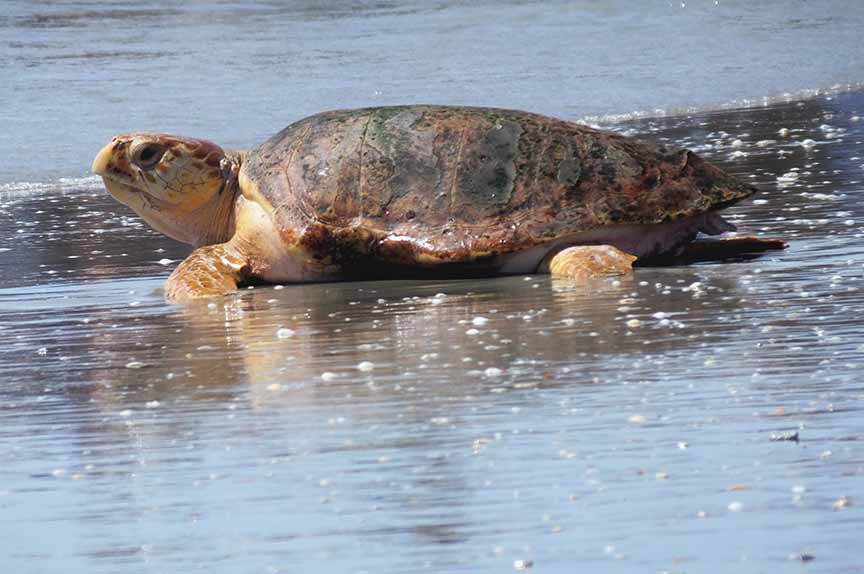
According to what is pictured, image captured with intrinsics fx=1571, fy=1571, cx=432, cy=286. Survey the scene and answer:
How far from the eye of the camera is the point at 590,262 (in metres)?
6.88

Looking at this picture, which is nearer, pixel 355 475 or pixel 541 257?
pixel 355 475

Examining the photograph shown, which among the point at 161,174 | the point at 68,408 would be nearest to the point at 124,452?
the point at 68,408

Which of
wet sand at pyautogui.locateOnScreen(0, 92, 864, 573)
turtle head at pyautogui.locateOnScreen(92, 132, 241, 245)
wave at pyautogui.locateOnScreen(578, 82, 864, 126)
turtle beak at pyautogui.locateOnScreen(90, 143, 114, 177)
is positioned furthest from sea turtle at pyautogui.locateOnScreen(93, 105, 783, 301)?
wave at pyautogui.locateOnScreen(578, 82, 864, 126)

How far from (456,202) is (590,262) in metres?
0.67

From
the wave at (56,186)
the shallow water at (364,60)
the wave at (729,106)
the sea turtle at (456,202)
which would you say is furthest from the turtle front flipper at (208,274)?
the wave at (729,106)

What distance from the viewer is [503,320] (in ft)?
19.5

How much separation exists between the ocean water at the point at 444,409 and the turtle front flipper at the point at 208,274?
4.5 inches

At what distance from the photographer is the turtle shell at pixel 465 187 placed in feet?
23.0

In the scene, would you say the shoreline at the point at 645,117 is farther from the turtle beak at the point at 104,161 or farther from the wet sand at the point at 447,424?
the wet sand at the point at 447,424

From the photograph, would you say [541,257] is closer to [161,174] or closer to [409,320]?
[409,320]

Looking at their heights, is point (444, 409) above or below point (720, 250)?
above

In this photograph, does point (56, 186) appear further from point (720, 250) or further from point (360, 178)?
point (720, 250)

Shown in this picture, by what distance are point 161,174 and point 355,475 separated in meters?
4.21

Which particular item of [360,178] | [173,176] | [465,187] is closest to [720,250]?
[465,187]
